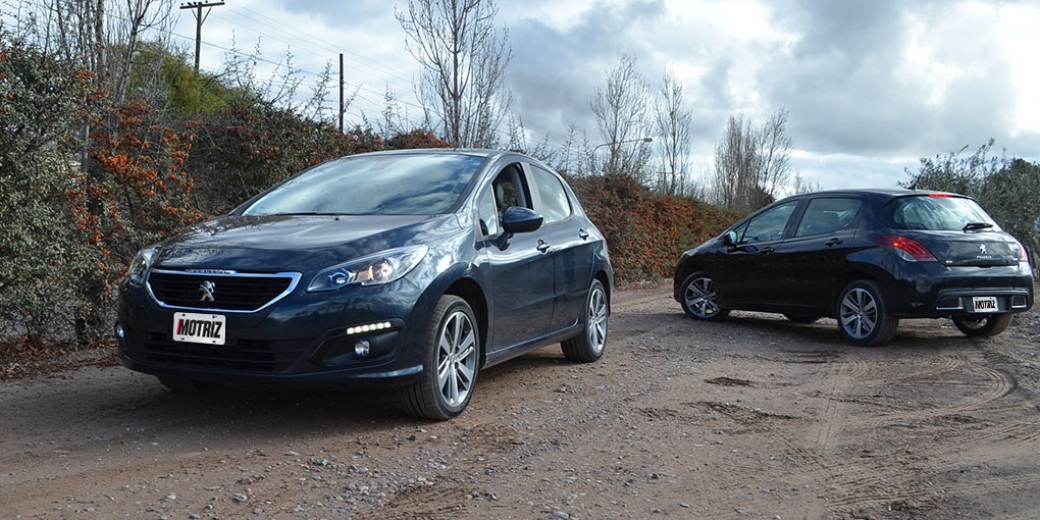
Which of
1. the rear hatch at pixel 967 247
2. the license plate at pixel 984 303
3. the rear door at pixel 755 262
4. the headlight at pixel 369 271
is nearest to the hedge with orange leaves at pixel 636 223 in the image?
the rear door at pixel 755 262

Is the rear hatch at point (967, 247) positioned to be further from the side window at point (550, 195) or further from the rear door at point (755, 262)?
the side window at point (550, 195)

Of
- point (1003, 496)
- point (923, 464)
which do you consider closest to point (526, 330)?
point (923, 464)

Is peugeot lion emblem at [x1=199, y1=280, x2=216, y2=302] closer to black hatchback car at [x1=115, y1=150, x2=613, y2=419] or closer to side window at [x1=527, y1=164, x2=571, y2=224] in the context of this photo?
black hatchback car at [x1=115, y1=150, x2=613, y2=419]

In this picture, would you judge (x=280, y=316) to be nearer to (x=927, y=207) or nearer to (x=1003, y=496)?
(x=1003, y=496)

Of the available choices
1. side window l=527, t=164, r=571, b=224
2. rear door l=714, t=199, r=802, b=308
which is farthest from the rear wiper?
side window l=527, t=164, r=571, b=224

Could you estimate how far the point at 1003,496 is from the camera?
4.26m

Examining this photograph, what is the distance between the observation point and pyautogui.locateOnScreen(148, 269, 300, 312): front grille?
4.93m

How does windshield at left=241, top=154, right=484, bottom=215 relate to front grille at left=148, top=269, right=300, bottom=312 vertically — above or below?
above

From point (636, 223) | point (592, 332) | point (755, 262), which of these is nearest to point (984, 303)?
point (755, 262)

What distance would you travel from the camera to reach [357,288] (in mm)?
4969

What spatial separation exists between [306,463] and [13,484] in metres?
1.30

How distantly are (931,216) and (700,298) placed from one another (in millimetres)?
3136

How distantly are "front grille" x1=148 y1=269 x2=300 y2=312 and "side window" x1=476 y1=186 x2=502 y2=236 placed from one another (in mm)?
1533

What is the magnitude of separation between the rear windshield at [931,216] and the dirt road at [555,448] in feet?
5.86
